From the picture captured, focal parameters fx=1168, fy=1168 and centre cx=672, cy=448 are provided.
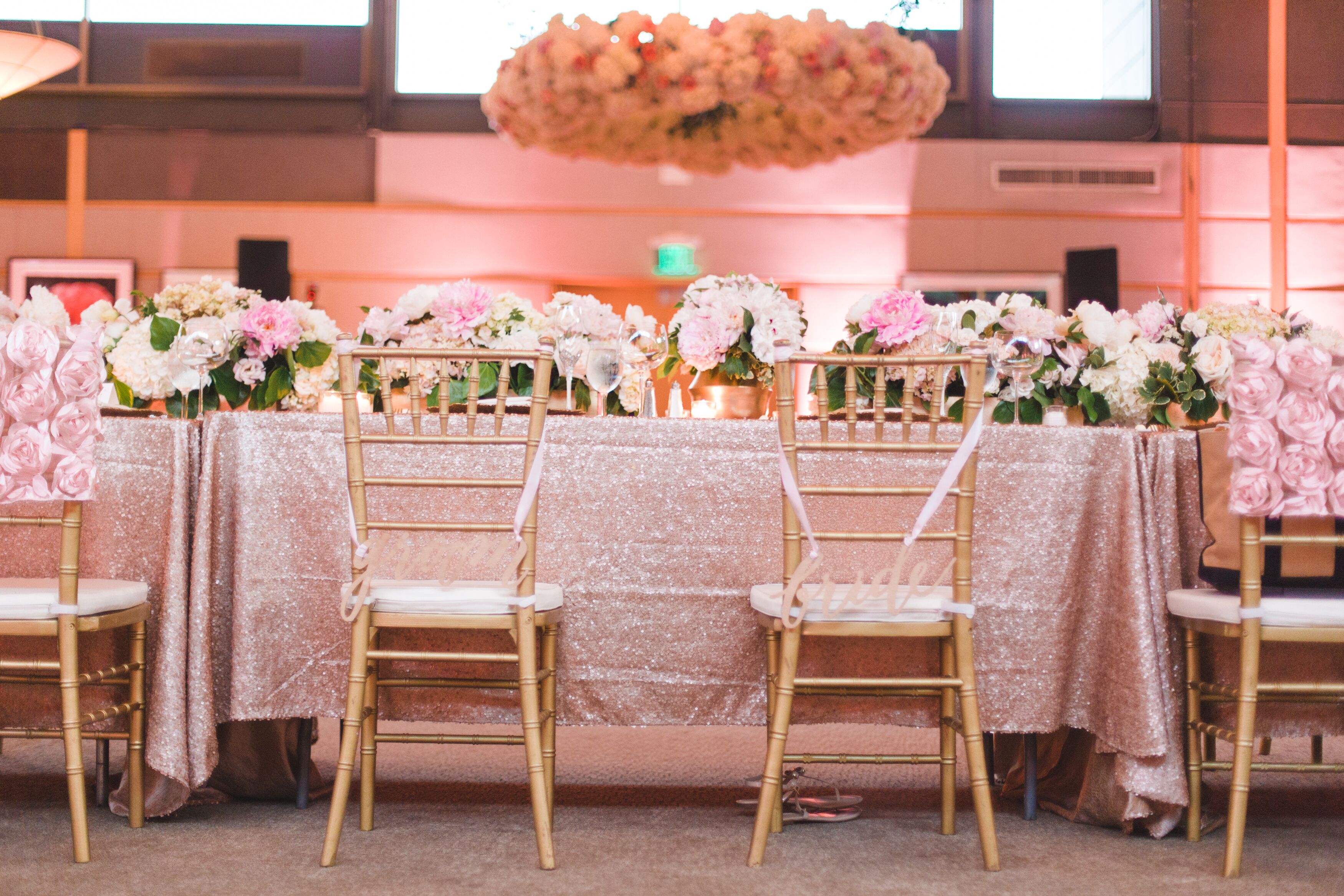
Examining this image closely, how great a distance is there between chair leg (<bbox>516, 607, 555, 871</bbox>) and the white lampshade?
3126 millimetres

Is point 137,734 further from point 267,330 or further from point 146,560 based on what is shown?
point 267,330

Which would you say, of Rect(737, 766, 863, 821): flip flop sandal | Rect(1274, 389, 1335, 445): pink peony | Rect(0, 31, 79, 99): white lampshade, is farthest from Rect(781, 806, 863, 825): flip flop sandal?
Rect(0, 31, 79, 99): white lampshade

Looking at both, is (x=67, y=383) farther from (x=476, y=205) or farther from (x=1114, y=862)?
(x=476, y=205)

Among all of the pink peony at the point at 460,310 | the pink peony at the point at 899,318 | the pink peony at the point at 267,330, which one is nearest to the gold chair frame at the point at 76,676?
the pink peony at the point at 267,330

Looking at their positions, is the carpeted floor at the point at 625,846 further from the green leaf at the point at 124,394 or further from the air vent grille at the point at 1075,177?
the air vent grille at the point at 1075,177

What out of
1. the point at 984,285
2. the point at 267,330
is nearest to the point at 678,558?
the point at 267,330

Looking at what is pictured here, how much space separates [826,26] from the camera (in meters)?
3.96

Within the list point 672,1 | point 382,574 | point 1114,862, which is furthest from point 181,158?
point 1114,862

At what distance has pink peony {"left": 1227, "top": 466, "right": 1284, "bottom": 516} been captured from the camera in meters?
1.94

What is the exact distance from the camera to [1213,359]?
8.18 feet

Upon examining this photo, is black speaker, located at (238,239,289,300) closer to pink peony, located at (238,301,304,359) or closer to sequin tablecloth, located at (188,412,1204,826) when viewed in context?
pink peony, located at (238,301,304,359)

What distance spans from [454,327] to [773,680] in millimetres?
1054

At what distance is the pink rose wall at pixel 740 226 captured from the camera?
6.34 m

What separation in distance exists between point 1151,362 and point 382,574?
5.52 ft
